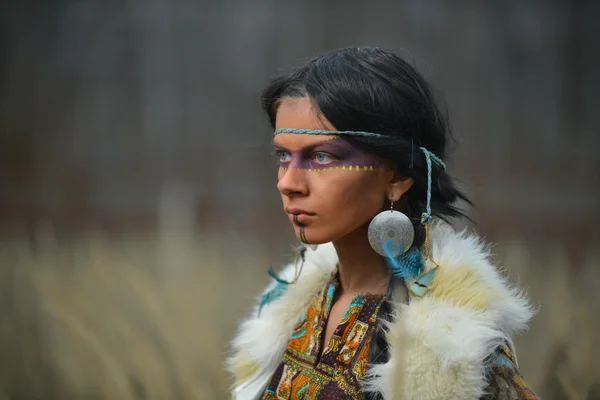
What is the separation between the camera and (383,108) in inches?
57.1

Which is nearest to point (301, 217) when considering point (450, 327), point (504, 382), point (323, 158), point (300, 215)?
point (300, 215)

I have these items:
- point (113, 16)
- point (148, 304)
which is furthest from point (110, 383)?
point (113, 16)

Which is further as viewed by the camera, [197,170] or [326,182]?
[197,170]

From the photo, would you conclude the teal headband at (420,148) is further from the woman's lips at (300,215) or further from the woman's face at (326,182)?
the woman's lips at (300,215)

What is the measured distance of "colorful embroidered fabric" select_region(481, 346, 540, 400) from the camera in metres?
1.29

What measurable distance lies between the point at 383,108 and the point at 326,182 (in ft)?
0.68

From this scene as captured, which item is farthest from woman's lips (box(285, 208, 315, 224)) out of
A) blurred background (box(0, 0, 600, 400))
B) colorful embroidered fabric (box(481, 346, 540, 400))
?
blurred background (box(0, 0, 600, 400))

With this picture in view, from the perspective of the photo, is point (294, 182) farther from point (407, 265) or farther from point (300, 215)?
point (407, 265)

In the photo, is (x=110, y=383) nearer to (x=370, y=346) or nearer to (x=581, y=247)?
(x=370, y=346)

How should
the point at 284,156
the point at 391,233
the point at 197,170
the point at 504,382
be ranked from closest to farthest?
the point at 504,382 < the point at 391,233 < the point at 284,156 < the point at 197,170

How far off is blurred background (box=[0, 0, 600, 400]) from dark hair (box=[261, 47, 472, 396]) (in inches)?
51.7

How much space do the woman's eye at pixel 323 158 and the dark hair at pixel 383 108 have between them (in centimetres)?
6

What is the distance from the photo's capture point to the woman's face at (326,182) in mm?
1452

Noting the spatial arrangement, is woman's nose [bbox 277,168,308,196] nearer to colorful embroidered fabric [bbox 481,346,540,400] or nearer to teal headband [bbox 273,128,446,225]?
teal headband [bbox 273,128,446,225]
